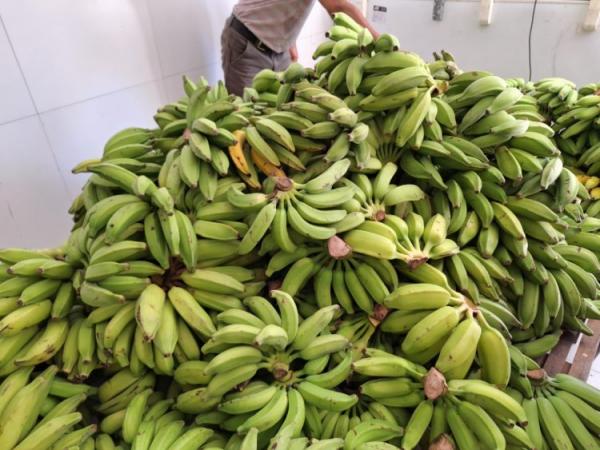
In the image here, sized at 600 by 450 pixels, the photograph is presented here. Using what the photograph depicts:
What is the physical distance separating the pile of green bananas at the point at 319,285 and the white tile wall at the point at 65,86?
47.5 inches

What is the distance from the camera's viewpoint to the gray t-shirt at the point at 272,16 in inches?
113

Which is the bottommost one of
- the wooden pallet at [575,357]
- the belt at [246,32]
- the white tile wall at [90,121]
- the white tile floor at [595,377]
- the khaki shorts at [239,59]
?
the white tile floor at [595,377]

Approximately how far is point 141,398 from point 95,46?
7.50 feet

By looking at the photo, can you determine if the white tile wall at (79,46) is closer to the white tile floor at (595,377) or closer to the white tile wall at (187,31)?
the white tile wall at (187,31)

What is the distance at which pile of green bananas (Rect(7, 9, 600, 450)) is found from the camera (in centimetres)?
86

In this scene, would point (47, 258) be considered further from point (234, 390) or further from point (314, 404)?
point (314, 404)

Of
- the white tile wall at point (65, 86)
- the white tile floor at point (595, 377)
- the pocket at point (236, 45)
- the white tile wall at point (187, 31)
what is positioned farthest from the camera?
the pocket at point (236, 45)

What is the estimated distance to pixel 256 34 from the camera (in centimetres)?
296

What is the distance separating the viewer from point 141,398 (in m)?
0.91

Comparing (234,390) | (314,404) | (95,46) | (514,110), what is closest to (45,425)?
(234,390)

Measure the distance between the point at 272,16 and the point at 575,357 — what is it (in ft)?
8.97

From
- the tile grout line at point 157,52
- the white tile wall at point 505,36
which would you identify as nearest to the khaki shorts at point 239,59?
the tile grout line at point 157,52

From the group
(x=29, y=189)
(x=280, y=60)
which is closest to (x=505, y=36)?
(x=280, y=60)

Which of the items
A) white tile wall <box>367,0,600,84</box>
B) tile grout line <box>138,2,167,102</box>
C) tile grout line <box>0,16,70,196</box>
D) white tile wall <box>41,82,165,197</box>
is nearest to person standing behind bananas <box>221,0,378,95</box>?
tile grout line <box>138,2,167,102</box>
